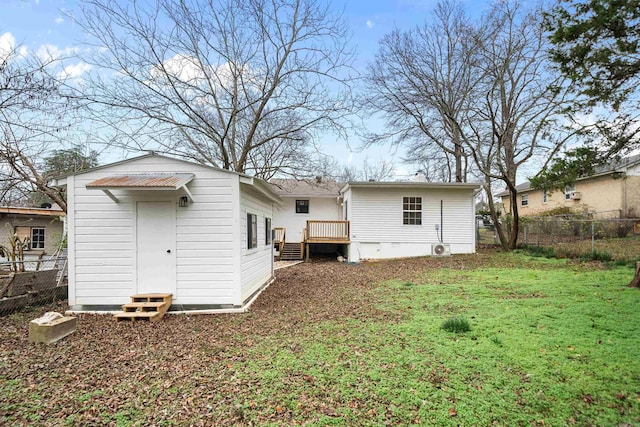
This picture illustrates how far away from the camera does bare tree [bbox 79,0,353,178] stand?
416 inches

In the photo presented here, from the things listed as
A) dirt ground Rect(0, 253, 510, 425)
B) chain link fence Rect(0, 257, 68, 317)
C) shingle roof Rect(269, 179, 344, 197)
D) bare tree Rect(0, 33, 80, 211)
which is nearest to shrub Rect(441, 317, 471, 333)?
dirt ground Rect(0, 253, 510, 425)

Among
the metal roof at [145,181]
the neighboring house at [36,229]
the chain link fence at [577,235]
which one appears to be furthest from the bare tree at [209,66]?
the chain link fence at [577,235]

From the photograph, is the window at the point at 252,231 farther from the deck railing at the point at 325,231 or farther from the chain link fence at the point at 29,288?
the deck railing at the point at 325,231

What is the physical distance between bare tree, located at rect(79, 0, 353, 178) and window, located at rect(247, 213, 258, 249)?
20.3ft

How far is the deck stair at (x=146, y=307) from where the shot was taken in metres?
5.58

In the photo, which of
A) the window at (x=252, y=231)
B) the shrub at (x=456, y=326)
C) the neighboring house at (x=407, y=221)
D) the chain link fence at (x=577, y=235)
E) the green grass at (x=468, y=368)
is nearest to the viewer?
the green grass at (x=468, y=368)

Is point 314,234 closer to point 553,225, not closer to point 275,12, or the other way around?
point 275,12

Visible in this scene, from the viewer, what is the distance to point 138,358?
13.2 feet

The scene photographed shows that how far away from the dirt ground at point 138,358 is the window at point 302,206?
1090 cm

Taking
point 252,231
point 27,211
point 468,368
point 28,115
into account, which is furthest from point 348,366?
point 27,211

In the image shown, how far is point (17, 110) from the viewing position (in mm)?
6551

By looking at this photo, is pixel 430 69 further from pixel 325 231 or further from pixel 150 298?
pixel 150 298

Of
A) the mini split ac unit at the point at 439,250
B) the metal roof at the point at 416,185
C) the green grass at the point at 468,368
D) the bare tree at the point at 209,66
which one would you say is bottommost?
the green grass at the point at 468,368

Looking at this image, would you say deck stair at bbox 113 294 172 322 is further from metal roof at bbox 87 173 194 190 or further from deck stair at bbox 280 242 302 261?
deck stair at bbox 280 242 302 261
